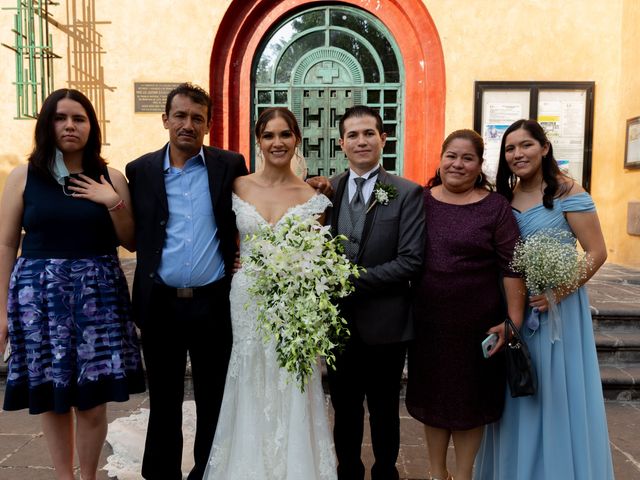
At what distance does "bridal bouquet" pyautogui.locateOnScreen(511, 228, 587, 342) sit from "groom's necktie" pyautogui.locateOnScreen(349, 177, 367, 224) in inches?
31.0

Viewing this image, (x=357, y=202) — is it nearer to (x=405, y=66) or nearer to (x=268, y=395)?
(x=268, y=395)

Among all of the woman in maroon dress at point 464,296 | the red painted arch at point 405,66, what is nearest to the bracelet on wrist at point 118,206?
the woman in maroon dress at point 464,296

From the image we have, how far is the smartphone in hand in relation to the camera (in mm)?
2541

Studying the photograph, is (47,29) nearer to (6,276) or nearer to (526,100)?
(6,276)

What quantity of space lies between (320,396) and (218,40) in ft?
21.4

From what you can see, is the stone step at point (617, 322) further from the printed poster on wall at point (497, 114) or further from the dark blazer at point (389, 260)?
the dark blazer at point (389, 260)

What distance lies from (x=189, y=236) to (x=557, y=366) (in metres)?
1.98

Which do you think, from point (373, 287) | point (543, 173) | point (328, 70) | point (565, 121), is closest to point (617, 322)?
point (543, 173)

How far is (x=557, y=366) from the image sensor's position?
2.64 meters

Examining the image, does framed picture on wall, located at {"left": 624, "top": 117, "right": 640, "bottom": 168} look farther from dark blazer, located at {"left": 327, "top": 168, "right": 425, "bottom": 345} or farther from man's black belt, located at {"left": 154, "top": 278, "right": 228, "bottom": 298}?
man's black belt, located at {"left": 154, "top": 278, "right": 228, "bottom": 298}

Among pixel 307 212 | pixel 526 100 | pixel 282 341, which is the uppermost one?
pixel 526 100

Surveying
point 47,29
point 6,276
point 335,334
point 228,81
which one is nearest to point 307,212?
point 335,334

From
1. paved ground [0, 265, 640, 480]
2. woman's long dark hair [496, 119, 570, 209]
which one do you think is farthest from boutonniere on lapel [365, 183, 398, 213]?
paved ground [0, 265, 640, 480]

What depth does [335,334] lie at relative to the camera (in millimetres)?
2465
